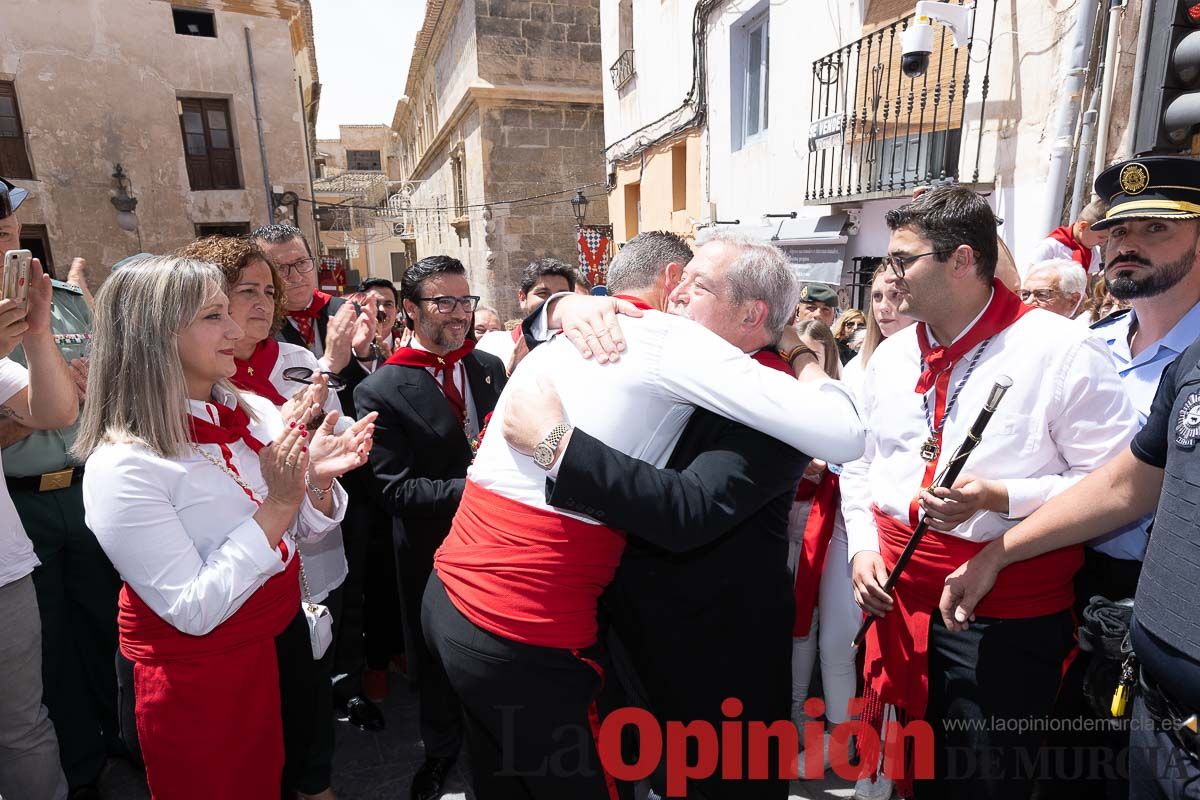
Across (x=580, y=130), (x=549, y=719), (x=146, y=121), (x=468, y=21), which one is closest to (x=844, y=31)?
(x=549, y=719)

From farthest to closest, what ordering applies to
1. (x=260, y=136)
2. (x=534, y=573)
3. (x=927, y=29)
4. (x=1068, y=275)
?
(x=260, y=136) → (x=927, y=29) → (x=1068, y=275) → (x=534, y=573)

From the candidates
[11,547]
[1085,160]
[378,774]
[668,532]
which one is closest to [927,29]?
[1085,160]

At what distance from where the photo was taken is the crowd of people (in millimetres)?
1558

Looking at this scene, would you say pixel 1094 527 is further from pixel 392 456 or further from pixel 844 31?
pixel 844 31

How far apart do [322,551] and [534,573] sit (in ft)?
4.93

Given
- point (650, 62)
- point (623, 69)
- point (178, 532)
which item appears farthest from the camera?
point (623, 69)

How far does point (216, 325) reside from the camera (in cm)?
186

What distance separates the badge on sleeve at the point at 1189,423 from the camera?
1.52 meters

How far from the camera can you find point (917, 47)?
5.66 metres

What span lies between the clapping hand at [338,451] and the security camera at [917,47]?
229 inches

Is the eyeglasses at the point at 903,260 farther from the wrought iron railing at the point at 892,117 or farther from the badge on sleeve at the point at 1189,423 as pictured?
the wrought iron railing at the point at 892,117

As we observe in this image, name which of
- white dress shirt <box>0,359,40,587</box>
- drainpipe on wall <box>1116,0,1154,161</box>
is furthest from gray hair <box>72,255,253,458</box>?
drainpipe on wall <box>1116,0,1154,161</box>

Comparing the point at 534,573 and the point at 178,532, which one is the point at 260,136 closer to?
the point at 178,532

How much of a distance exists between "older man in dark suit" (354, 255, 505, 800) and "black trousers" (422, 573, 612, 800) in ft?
3.12
